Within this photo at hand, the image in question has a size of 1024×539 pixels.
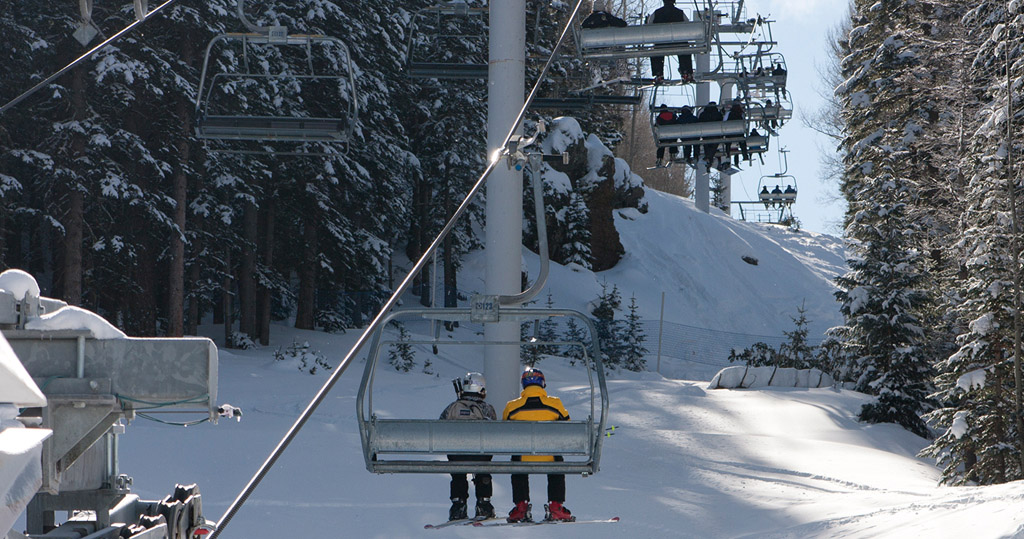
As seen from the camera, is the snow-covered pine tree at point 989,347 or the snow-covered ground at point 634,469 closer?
the snow-covered ground at point 634,469

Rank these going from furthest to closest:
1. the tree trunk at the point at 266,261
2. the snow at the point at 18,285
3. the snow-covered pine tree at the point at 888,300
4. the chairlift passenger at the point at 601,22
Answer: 1. the tree trunk at the point at 266,261
2. the snow-covered pine tree at the point at 888,300
3. the chairlift passenger at the point at 601,22
4. the snow at the point at 18,285

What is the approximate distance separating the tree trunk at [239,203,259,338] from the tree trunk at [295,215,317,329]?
140cm

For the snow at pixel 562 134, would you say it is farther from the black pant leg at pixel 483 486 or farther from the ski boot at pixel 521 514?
A: the ski boot at pixel 521 514

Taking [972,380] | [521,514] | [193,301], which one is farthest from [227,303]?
[521,514]

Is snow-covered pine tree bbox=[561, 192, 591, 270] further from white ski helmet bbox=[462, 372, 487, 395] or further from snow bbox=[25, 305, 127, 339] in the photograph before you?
snow bbox=[25, 305, 127, 339]

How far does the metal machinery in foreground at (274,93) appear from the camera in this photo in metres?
9.94

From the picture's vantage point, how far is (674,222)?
46.8 metres

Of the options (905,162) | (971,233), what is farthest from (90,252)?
(905,162)

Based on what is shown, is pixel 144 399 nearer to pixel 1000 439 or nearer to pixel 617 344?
pixel 1000 439

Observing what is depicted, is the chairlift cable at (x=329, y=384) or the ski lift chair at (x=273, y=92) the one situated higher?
the ski lift chair at (x=273, y=92)

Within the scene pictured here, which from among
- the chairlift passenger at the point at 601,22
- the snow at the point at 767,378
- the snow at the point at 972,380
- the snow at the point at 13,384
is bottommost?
the snow at the point at 767,378

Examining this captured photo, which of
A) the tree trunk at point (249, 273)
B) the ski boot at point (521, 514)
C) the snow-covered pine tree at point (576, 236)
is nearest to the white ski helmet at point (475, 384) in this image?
the ski boot at point (521, 514)

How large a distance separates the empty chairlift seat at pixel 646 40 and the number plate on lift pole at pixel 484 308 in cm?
629

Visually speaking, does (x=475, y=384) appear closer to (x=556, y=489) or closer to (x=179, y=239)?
(x=556, y=489)
